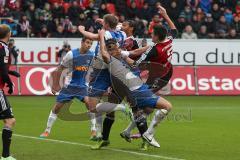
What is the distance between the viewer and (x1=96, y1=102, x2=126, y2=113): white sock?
45.2ft

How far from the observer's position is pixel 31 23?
31.5 metres

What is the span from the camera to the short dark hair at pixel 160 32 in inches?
526

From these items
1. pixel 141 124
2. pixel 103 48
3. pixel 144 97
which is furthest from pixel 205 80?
pixel 103 48

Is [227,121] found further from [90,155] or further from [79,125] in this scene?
[90,155]

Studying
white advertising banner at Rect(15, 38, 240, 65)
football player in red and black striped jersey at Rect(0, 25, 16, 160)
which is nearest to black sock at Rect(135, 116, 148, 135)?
football player in red and black striped jersey at Rect(0, 25, 16, 160)

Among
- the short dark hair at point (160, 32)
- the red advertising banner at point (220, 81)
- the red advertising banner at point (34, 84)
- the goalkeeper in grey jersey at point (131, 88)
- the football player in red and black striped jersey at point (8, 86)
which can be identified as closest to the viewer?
the football player in red and black striped jersey at point (8, 86)

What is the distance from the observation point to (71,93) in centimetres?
1539

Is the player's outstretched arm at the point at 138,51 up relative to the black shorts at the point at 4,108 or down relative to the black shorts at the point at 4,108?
up

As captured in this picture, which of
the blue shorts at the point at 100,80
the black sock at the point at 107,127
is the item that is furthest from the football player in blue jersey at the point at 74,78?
the black sock at the point at 107,127

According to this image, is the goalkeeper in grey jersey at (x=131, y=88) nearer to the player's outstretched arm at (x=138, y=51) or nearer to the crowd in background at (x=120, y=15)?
the player's outstretched arm at (x=138, y=51)

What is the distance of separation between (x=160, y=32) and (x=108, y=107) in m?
1.76

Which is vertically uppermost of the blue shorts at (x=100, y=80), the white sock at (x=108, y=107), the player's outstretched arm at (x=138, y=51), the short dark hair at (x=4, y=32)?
the short dark hair at (x=4, y=32)

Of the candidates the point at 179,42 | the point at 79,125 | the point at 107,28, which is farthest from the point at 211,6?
the point at 107,28

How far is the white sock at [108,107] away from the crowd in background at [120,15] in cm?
1646
